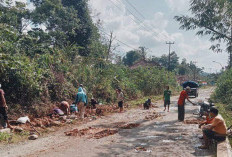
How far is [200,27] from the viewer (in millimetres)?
18219

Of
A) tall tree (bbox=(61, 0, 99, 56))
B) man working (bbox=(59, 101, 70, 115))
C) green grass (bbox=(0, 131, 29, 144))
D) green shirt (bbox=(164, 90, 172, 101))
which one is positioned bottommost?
green grass (bbox=(0, 131, 29, 144))

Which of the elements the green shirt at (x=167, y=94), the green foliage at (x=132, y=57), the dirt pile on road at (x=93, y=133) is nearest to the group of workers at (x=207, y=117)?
the green shirt at (x=167, y=94)

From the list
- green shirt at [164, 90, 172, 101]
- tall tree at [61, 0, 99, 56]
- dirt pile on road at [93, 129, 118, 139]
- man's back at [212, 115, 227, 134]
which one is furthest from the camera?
tall tree at [61, 0, 99, 56]

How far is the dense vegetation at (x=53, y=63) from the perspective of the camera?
36.7ft

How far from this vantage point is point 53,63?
48.9 feet

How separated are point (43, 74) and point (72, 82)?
318 cm

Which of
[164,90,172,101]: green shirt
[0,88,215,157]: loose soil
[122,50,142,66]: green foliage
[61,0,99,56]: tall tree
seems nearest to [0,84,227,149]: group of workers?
[164,90,172,101]: green shirt

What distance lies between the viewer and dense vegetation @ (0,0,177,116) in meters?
11.2

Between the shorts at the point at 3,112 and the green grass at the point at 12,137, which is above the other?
the shorts at the point at 3,112

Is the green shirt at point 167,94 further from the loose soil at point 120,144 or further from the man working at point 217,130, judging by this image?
the man working at point 217,130

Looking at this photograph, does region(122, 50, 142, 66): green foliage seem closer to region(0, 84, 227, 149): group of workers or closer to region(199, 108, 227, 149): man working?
region(0, 84, 227, 149): group of workers

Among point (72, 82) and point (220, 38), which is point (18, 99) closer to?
point (72, 82)

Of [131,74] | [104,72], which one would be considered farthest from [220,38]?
[131,74]

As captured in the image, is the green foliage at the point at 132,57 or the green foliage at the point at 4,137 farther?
the green foliage at the point at 132,57
